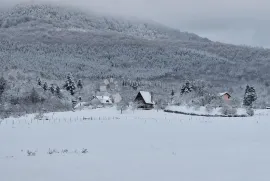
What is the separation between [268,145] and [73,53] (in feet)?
566

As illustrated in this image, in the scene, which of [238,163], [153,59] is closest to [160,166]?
[238,163]

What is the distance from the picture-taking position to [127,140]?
2488cm

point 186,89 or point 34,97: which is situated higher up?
point 186,89

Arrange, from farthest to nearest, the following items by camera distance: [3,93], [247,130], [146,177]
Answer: [3,93] → [247,130] → [146,177]

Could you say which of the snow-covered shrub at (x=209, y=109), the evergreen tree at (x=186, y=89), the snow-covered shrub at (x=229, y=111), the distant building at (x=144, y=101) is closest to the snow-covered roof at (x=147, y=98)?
the distant building at (x=144, y=101)

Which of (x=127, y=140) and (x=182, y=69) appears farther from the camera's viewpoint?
(x=182, y=69)

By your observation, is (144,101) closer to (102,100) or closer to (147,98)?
(147,98)

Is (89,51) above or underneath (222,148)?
above

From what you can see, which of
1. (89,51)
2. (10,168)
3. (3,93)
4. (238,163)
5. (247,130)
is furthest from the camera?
(89,51)

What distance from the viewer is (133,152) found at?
1947cm

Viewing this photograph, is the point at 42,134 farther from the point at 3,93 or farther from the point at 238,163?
the point at 3,93

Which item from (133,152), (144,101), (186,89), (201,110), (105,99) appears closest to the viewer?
(133,152)

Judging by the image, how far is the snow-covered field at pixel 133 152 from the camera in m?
13.7

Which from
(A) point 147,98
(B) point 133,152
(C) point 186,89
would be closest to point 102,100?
(C) point 186,89
